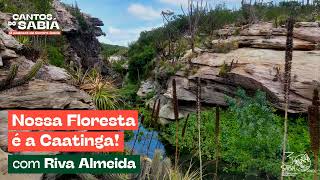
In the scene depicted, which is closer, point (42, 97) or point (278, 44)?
point (42, 97)

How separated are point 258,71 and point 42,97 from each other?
12.9 m

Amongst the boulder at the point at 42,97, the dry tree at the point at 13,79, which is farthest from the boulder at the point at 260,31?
the dry tree at the point at 13,79

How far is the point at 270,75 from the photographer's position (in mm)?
21562

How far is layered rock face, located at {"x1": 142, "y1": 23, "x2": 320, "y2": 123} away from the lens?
2050 centimetres

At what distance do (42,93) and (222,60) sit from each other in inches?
616

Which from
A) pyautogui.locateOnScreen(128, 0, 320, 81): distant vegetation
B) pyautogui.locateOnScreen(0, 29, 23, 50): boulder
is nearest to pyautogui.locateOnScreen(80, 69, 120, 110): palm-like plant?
pyautogui.locateOnScreen(0, 29, 23, 50): boulder

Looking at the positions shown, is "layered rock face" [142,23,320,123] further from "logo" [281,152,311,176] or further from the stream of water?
"logo" [281,152,311,176]

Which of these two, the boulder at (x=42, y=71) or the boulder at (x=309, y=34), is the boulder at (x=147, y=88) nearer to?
the boulder at (x=309, y=34)

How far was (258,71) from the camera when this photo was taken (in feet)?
72.3

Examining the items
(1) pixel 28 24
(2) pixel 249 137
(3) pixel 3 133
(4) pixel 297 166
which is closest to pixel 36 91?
(3) pixel 3 133

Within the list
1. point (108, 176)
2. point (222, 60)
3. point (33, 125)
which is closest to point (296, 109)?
point (222, 60)

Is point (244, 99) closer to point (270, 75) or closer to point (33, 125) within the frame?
point (270, 75)

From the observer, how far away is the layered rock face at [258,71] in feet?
67.3

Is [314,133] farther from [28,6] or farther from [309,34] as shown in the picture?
[28,6]
